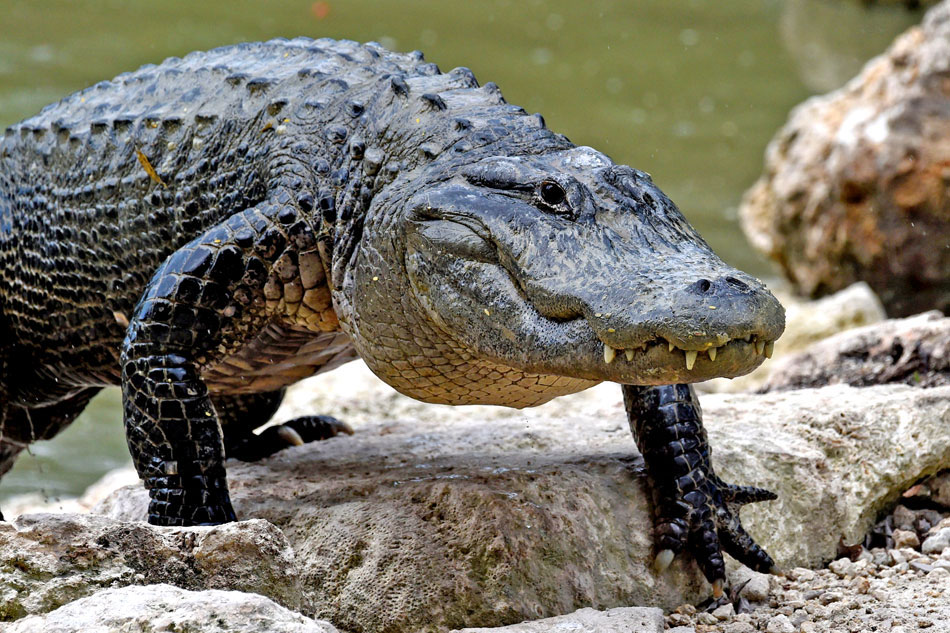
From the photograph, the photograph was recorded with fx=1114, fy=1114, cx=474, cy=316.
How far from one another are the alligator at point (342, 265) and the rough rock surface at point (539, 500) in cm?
17

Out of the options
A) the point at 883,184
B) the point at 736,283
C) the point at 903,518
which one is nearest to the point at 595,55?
the point at 883,184

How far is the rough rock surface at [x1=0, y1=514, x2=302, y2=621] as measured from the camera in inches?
102

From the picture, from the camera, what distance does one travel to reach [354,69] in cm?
405

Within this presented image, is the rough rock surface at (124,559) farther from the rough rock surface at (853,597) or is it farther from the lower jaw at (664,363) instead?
the rough rock surface at (853,597)

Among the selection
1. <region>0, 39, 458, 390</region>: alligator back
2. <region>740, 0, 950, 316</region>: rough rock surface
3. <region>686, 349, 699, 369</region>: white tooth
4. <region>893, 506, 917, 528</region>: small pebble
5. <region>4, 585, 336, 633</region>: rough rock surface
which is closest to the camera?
<region>4, 585, 336, 633</region>: rough rock surface

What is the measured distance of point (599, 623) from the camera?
3.25 meters

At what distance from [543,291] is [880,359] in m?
3.09

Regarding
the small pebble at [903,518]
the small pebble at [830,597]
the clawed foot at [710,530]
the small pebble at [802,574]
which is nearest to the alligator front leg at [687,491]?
the clawed foot at [710,530]

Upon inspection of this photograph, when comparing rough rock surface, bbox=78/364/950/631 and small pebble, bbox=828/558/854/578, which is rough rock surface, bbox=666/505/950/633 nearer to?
small pebble, bbox=828/558/854/578

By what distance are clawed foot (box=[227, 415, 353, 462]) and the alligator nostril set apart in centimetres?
256

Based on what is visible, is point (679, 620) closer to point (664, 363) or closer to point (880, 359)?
point (664, 363)

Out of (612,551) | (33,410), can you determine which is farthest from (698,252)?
(33,410)

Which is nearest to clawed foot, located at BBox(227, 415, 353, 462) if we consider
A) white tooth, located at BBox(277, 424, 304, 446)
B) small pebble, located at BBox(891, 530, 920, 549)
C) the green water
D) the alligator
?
white tooth, located at BBox(277, 424, 304, 446)

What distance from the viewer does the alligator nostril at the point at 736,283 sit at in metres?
2.82
